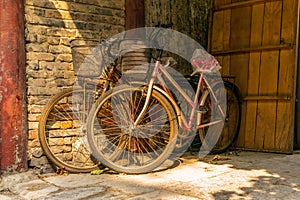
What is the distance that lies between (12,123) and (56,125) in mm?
488

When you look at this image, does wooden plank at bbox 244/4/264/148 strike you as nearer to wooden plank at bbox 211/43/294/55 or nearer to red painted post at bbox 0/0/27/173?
wooden plank at bbox 211/43/294/55

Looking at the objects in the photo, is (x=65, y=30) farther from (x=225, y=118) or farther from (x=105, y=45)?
(x=225, y=118)

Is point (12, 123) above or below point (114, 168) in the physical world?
above

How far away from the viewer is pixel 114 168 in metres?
3.40

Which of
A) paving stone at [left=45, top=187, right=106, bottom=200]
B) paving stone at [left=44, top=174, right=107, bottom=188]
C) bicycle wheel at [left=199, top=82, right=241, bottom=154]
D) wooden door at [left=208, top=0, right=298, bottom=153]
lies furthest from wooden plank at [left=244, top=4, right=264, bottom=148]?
paving stone at [left=45, top=187, right=106, bottom=200]

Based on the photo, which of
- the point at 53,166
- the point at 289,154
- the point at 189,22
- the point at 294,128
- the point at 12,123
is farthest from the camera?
the point at 189,22

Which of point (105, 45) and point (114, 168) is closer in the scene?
point (114, 168)

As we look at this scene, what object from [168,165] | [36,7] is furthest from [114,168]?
[36,7]

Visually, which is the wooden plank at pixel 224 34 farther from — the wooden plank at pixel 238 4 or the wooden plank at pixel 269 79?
the wooden plank at pixel 269 79

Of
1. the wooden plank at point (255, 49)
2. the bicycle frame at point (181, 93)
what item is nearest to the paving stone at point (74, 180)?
the bicycle frame at point (181, 93)

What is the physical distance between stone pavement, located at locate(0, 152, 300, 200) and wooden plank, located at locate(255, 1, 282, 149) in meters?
0.65

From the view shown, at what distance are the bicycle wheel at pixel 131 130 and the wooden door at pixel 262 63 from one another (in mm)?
1386

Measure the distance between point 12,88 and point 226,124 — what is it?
2750mm

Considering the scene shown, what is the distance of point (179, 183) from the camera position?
3.05 m
